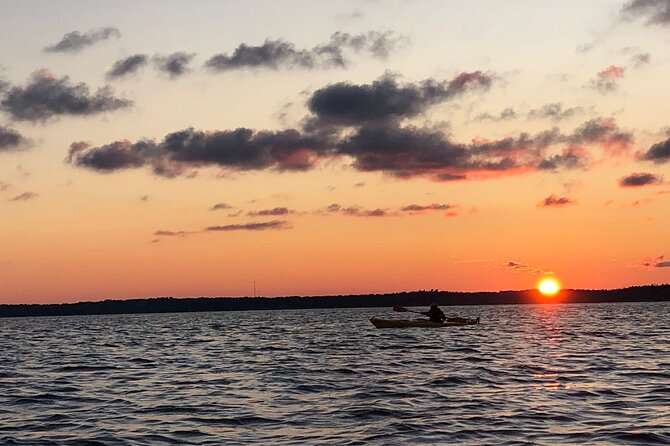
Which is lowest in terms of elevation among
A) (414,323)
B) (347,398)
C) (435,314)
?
(347,398)

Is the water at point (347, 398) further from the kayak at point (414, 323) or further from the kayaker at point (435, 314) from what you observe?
the kayak at point (414, 323)

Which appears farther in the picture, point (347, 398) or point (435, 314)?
point (435, 314)

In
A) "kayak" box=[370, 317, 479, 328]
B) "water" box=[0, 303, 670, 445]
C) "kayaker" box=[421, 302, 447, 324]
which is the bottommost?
"water" box=[0, 303, 670, 445]

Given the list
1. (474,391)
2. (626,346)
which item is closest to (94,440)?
(474,391)

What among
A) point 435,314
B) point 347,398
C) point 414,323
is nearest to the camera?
point 347,398

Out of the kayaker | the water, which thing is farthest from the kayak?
the water

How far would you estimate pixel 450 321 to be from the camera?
75.4 metres

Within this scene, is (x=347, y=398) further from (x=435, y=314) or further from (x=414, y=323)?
(x=414, y=323)

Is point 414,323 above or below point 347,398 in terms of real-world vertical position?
above

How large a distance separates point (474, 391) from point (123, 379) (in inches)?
632

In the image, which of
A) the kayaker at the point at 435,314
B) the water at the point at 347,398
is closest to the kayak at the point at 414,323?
the kayaker at the point at 435,314

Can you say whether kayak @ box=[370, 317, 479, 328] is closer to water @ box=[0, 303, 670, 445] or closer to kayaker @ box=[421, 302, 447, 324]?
kayaker @ box=[421, 302, 447, 324]

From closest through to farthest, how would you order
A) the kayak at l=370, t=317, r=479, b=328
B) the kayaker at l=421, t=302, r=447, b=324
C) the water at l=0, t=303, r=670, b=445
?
the water at l=0, t=303, r=670, b=445 < the kayaker at l=421, t=302, r=447, b=324 < the kayak at l=370, t=317, r=479, b=328

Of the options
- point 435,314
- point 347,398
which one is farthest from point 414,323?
point 347,398
